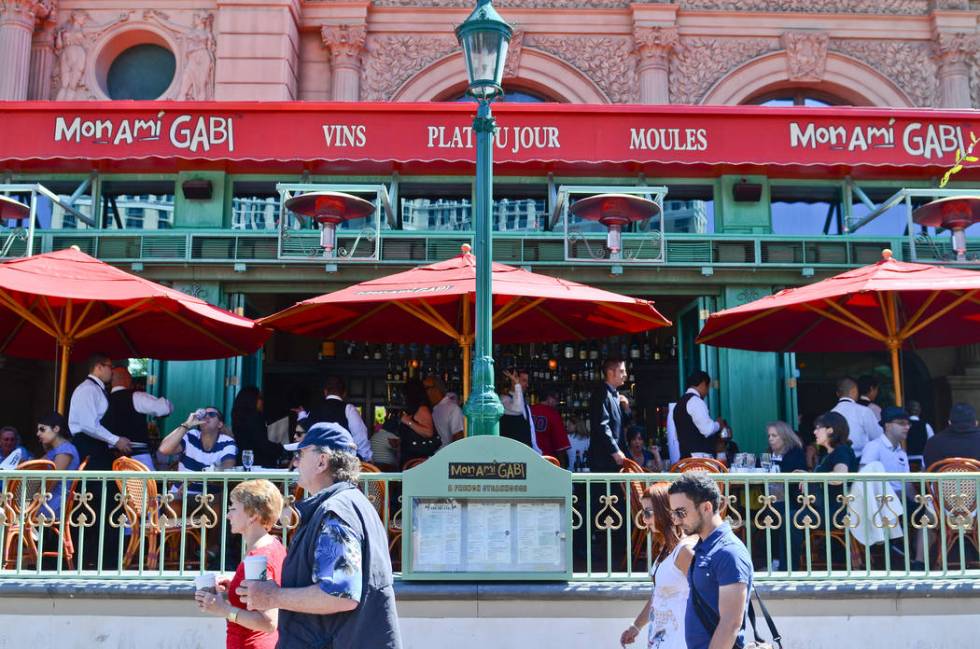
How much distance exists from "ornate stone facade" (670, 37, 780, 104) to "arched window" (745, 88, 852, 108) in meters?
0.87

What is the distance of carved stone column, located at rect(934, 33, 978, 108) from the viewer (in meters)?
19.7

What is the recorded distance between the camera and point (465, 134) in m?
12.8

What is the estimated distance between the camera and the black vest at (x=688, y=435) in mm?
9266

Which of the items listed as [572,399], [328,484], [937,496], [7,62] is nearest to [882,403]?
[572,399]

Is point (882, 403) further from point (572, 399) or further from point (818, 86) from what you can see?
point (818, 86)

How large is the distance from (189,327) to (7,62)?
11.3 m

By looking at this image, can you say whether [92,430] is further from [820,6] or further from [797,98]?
[820,6]

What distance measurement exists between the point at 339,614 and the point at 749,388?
29.6 feet

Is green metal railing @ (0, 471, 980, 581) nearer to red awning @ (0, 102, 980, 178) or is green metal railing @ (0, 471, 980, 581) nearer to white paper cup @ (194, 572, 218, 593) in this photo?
white paper cup @ (194, 572, 218, 593)

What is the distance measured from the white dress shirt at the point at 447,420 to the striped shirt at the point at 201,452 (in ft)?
6.87

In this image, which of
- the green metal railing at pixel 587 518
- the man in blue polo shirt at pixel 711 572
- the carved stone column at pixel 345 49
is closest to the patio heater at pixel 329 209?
the green metal railing at pixel 587 518

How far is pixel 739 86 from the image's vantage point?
65.5 feet

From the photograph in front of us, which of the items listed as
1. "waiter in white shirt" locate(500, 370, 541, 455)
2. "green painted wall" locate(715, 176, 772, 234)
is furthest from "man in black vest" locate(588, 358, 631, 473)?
"green painted wall" locate(715, 176, 772, 234)

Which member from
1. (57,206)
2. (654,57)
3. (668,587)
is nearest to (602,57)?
(654,57)
